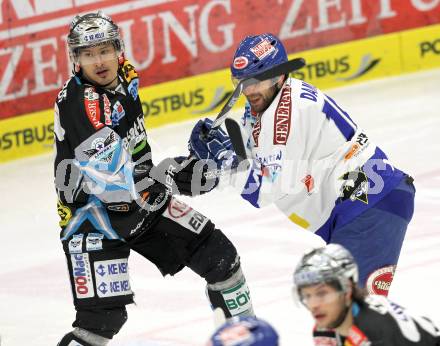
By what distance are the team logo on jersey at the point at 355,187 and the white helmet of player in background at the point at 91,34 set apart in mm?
1099

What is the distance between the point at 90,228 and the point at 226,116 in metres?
0.78

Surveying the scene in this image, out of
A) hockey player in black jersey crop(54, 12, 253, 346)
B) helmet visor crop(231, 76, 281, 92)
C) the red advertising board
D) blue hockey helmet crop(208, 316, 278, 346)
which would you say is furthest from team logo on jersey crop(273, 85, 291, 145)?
the red advertising board

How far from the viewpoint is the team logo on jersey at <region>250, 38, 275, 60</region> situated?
5.08 meters

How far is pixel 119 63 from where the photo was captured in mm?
5605

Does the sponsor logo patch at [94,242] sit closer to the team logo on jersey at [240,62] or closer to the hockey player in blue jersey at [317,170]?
the hockey player in blue jersey at [317,170]

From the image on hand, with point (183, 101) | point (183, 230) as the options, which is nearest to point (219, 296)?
point (183, 230)

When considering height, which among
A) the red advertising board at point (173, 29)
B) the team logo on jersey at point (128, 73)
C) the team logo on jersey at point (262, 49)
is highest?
the team logo on jersey at point (262, 49)

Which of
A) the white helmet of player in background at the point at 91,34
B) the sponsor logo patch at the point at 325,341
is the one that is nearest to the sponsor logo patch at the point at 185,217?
the white helmet of player in background at the point at 91,34

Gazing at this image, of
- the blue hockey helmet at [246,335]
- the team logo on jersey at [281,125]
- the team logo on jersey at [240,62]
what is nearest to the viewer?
the blue hockey helmet at [246,335]

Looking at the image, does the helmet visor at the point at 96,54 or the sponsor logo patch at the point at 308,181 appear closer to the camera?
the sponsor logo patch at the point at 308,181

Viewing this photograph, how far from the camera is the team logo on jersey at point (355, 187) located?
5.14m

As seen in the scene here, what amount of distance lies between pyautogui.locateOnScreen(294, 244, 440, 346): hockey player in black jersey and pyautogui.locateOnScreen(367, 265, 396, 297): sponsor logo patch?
90 cm

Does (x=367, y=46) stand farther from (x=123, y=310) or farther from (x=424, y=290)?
(x=123, y=310)

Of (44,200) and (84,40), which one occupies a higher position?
(84,40)
